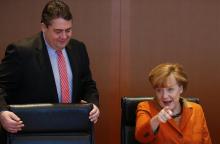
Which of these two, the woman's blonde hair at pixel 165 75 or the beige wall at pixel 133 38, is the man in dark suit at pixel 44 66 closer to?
the woman's blonde hair at pixel 165 75

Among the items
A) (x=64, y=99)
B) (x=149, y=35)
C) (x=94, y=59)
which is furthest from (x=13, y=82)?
(x=149, y=35)

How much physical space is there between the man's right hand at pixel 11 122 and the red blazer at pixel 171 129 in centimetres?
63

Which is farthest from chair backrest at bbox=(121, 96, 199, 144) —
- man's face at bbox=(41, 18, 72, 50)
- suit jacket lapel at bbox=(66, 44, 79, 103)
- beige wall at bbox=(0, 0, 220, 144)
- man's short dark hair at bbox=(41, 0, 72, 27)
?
beige wall at bbox=(0, 0, 220, 144)

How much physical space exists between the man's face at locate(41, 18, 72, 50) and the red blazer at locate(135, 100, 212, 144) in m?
0.55

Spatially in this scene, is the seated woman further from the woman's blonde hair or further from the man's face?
the man's face

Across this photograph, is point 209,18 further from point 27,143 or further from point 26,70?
point 27,143

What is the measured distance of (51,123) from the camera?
2.11m

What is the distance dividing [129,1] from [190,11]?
50 cm

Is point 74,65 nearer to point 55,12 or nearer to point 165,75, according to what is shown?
point 55,12

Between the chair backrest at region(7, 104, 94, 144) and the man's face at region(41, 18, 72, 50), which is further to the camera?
the man's face at region(41, 18, 72, 50)

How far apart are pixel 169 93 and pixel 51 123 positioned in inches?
26.5

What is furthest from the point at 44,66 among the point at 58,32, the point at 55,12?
the point at 55,12

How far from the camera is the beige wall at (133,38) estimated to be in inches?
134

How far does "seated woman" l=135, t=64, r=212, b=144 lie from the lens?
7.48 ft
